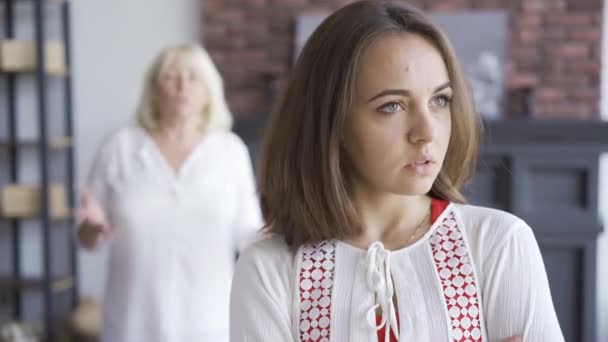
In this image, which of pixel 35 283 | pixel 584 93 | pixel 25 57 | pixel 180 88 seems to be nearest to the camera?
pixel 180 88

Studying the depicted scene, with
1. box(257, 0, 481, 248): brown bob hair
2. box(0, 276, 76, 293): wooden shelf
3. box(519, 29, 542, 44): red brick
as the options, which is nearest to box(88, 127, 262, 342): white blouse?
box(257, 0, 481, 248): brown bob hair

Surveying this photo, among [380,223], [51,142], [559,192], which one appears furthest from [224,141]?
[559,192]

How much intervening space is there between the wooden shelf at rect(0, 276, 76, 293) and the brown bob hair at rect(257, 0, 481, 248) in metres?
3.59

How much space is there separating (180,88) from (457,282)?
186 cm

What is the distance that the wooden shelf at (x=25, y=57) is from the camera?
14.4ft

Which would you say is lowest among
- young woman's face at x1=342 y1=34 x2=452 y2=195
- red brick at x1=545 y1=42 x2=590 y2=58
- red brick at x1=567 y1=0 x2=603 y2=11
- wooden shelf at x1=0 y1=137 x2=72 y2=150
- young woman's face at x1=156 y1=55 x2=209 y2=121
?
wooden shelf at x1=0 y1=137 x2=72 y2=150

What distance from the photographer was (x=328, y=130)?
3.77 ft

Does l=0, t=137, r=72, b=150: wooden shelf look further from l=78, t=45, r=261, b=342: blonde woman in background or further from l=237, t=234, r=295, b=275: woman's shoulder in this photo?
l=237, t=234, r=295, b=275: woman's shoulder

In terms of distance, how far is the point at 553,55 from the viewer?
4266 millimetres

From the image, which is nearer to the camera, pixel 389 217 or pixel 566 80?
pixel 389 217

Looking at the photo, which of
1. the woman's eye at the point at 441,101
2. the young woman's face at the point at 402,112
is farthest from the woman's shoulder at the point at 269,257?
the woman's eye at the point at 441,101

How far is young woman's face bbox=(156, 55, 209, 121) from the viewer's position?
2.78 metres

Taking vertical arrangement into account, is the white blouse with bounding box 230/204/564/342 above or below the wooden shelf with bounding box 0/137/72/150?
below

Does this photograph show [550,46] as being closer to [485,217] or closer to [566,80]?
[566,80]
